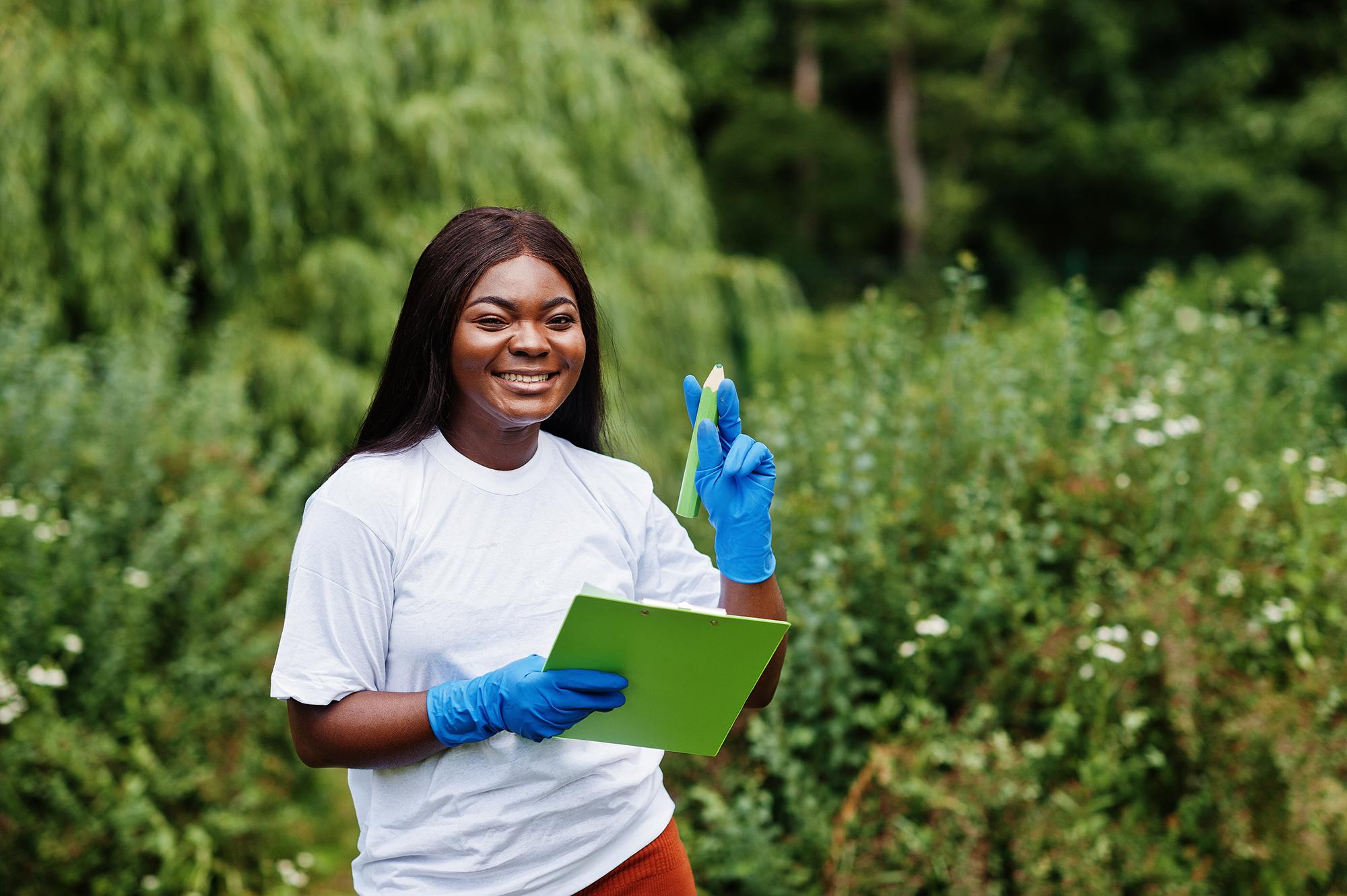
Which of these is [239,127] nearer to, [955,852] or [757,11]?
[955,852]

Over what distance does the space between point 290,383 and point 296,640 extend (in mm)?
4335

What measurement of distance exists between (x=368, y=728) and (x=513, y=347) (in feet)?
1.57

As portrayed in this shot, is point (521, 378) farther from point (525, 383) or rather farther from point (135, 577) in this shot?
point (135, 577)

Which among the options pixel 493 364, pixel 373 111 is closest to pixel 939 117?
pixel 373 111

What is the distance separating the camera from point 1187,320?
16.2 ft

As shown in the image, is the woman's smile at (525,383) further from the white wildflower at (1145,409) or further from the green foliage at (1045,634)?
the white wildflower at (1145,409)

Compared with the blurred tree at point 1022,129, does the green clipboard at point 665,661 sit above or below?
below

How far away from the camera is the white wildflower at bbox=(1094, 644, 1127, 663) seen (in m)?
2.85

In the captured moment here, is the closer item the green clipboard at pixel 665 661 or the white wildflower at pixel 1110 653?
the green clipboard at pixel 665 661

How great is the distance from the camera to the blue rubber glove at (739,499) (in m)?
1.61

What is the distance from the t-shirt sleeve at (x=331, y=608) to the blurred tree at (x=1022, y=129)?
16187 mm

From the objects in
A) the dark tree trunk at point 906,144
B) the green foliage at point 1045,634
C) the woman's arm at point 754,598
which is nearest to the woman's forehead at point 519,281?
the woman's arm at point 754,598

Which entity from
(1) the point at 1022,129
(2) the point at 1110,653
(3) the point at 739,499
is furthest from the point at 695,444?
(1) the point at 1022,129

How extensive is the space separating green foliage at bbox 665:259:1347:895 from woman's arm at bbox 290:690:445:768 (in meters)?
1.52
